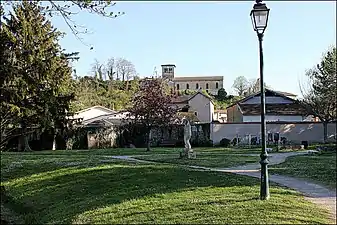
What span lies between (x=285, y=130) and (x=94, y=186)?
35847mm

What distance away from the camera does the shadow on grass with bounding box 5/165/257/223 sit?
13508 millimetres

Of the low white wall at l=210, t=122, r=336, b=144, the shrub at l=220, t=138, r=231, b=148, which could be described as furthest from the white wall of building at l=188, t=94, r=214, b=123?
the shrub at l=220, t=138, r=231, b=148

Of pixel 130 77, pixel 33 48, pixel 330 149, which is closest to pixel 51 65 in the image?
pixel 33 48

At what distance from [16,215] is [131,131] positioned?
34.8 metres

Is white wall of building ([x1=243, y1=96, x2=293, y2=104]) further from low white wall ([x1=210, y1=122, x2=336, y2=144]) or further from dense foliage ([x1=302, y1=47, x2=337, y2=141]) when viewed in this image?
low white wall ([x1=210, y1=122, x2=336, y2=144])

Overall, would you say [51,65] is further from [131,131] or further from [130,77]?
[130,77]

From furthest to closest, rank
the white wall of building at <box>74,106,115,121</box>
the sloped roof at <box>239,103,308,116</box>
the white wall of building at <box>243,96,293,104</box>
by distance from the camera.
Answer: the white wall of building at <box>74,106,115,121</box>, the white wall of building at <box>243,96,293,104</box>, the sloped roof at <box>239,103,308,116</box>

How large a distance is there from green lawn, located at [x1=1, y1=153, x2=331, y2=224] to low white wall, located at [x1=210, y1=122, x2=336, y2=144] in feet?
98.3

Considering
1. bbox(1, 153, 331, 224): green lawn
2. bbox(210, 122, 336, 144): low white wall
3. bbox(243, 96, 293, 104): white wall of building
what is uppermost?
bbox(243, 96, 293, 104): white wall of building

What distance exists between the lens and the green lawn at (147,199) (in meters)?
9.95

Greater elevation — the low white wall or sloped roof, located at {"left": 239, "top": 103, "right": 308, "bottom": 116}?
sloped roof, located at {"left": 239, "top": 103, "right": 308, "bottom": 116}

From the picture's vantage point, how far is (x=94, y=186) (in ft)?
54.0

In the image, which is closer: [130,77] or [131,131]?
[131,131]

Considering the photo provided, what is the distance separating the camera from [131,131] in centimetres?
5106
